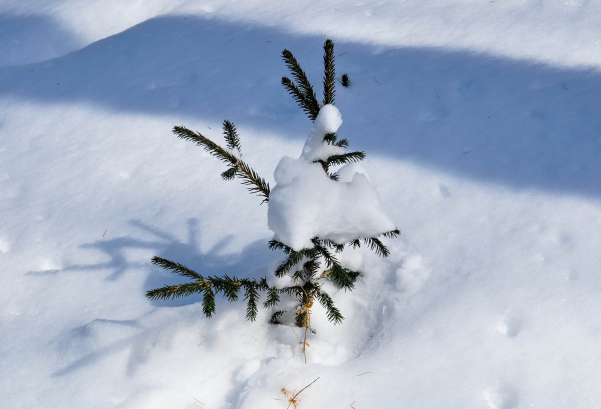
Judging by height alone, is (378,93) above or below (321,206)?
below

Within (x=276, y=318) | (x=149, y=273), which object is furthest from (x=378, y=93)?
(x=149, y=273)

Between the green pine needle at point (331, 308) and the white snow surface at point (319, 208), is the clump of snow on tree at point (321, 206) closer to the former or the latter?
the white snow surface at point (319, 208)

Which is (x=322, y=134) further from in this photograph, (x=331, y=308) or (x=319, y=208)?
(x=331, y=308)

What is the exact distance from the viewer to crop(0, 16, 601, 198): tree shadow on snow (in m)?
2.16

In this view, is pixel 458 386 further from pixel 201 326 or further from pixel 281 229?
pixel 201 326

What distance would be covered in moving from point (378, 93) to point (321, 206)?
170cm

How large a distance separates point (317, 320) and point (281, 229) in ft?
2.24

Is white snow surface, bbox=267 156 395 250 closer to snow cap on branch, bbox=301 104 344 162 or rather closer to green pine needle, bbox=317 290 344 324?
snow cap on branch, bbox=301 104 344 162

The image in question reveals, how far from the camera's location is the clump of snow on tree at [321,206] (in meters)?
1.17

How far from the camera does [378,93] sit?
2639 mm

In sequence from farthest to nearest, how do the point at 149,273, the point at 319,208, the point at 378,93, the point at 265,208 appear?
the point at 378,93 < the point at 265,208 < the point at 149,273 < the point at 319,208

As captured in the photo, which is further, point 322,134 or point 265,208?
point 265,208

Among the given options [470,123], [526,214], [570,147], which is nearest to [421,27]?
[470,123]

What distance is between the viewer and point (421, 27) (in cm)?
295
